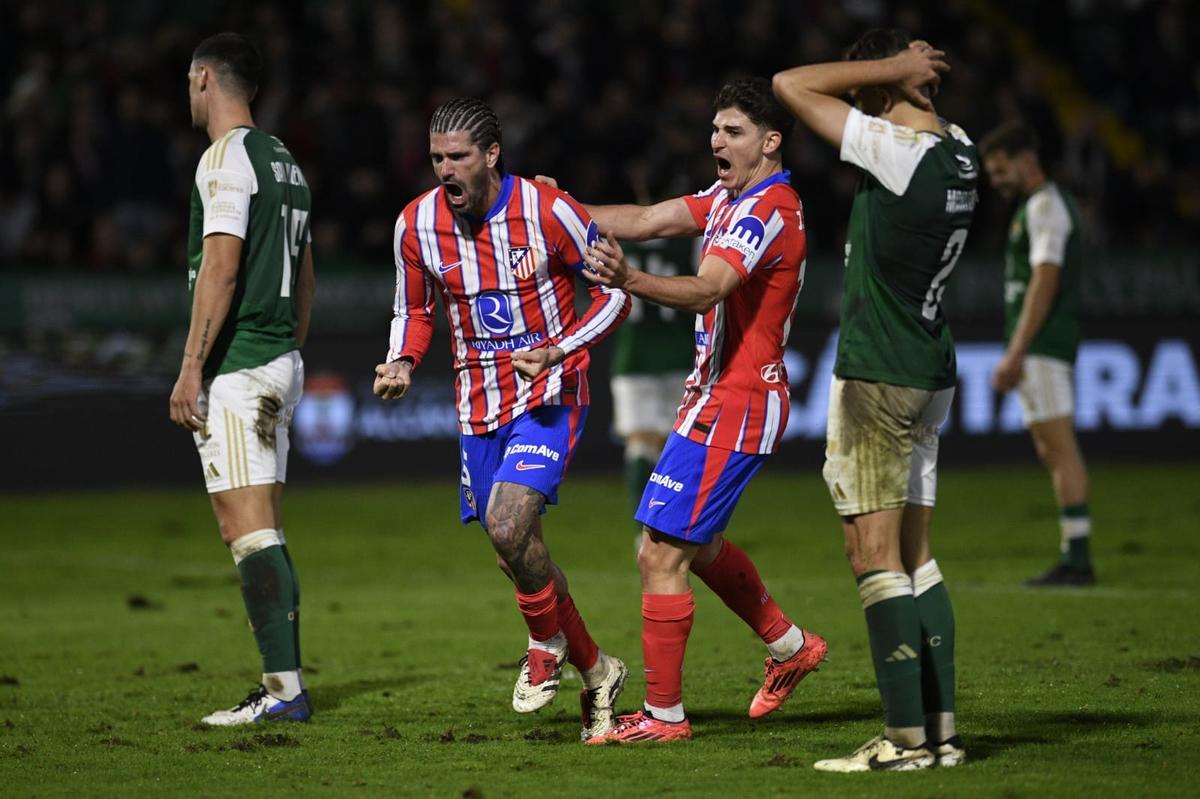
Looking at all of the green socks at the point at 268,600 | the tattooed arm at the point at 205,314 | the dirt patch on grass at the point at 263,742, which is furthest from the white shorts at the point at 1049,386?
the dirt patch on grass at the point at 263,742

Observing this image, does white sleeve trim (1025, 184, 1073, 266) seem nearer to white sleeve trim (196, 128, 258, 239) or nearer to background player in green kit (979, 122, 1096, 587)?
background player in green kit (979, 122, 1096, 587)

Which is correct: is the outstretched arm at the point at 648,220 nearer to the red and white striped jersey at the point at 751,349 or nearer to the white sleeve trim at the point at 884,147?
the red and white striped jersey at the point at 751,349

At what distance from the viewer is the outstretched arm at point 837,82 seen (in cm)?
501

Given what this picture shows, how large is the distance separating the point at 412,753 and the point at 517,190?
2076mm

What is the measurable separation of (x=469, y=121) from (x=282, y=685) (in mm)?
2256

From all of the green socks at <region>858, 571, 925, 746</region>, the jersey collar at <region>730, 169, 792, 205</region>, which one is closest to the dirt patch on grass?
the green socks at <region>858, 571, 925, 746</region>

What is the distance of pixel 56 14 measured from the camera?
1858cm

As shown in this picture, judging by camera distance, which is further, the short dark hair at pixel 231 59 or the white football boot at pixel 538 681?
the short dark hair at pixel 231 59

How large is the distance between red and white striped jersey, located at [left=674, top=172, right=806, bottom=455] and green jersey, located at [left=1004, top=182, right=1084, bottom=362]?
431 cm

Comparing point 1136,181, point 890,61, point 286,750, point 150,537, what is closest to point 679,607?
point 286,750

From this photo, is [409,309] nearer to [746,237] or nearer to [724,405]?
[724,405]

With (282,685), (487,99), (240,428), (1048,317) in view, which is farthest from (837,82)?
(487,99)

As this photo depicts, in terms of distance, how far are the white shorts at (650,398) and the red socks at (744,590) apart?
4.51 metres

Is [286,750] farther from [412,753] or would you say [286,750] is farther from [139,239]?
[139,239]
